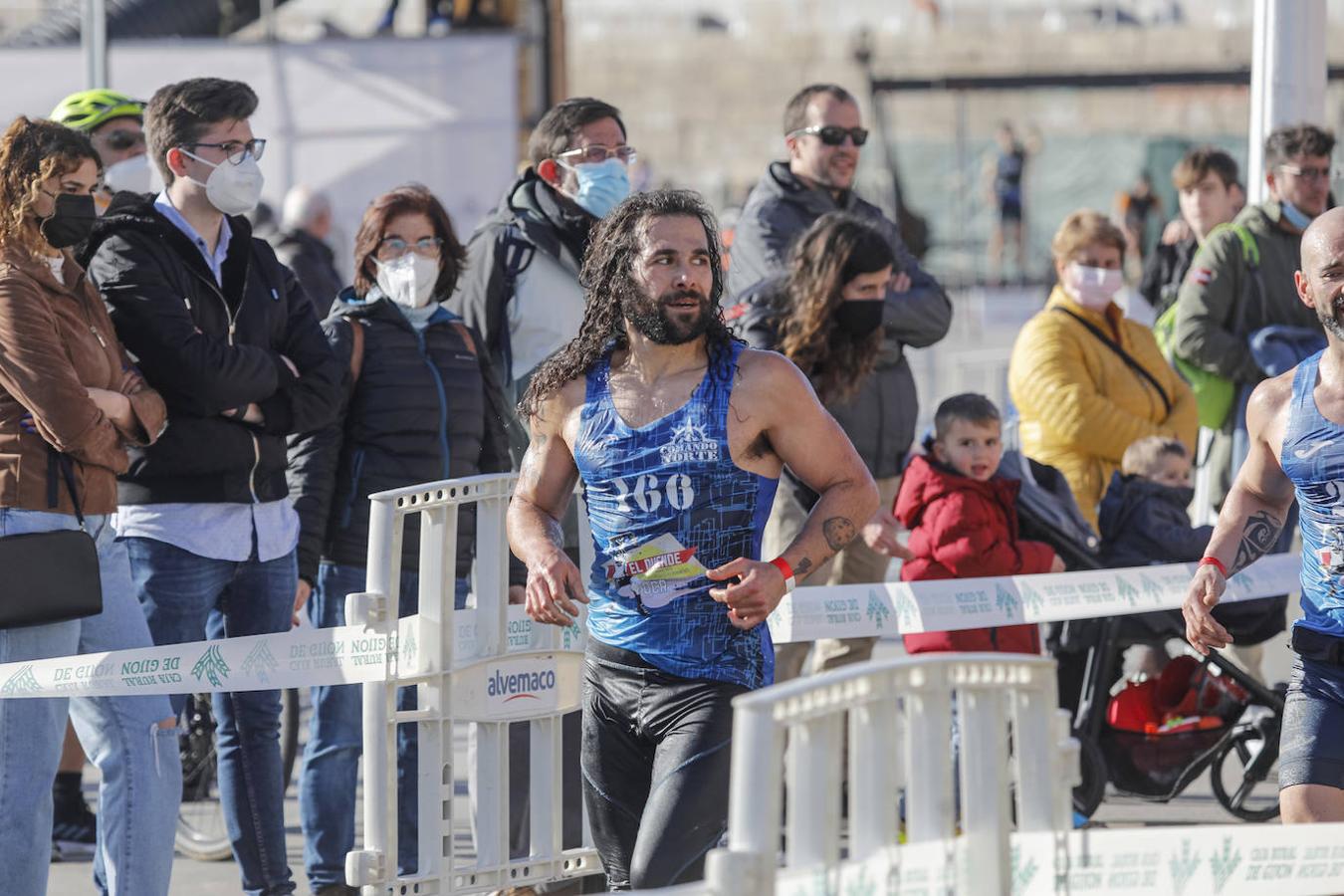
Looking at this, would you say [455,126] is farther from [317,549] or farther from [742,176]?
[742,176]

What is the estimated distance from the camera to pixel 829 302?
5957mm

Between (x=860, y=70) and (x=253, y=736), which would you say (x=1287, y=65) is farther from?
(x=860, y=70)

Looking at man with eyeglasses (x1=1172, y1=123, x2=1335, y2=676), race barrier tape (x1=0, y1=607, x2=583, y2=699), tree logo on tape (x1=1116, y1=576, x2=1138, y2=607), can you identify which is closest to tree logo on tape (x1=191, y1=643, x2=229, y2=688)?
race barrier tape (x1=0, y1=607, x2=583, y2=699)

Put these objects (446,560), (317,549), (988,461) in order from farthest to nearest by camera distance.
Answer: (988,461) < (317,549) < (446,560)

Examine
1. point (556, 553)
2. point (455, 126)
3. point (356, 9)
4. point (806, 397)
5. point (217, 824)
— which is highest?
point (356, 9)

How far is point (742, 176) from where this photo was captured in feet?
127

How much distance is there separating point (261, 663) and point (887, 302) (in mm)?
2375

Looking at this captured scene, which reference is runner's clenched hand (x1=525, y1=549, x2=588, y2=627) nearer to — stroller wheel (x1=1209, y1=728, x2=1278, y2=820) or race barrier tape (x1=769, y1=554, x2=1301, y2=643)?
race barrier tape (x1=769, y1=554, x2=1301, y2=643)

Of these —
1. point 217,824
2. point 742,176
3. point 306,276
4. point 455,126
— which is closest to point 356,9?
point 742,176

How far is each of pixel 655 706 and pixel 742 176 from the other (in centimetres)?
3505

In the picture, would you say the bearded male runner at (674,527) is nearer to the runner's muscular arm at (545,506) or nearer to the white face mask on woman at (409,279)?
the runner's muscular arm at (545,506)

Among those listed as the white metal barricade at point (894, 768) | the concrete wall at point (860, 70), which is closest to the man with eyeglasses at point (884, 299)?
the white metal barricade at point (894, 768)

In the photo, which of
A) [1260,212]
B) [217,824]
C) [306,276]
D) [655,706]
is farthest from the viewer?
[306,276]

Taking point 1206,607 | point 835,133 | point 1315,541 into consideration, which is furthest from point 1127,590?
point 835,133
